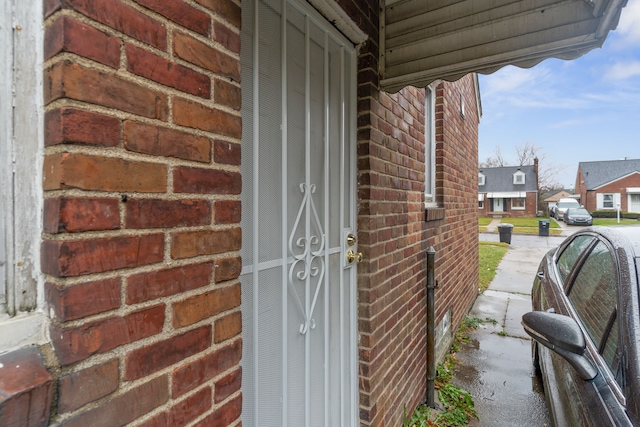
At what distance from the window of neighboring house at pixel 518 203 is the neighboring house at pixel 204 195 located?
4132 cm

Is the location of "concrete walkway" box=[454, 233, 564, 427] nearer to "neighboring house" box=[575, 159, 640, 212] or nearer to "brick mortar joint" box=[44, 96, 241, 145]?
"brick mortar joint" box=[44, 96, 241, 145]

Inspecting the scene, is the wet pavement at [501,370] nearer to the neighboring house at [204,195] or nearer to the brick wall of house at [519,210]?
the neighboring house at [204,195]

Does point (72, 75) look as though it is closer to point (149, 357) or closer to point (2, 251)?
point (2, 251)

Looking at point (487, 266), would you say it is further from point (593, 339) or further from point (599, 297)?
point (593, 339)

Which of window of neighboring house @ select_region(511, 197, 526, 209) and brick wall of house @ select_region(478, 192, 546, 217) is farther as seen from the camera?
window of neighboring house @ select_region(511, 197, 526, 209)

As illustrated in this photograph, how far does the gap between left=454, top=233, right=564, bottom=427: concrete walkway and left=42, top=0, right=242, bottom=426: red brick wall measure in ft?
9.51

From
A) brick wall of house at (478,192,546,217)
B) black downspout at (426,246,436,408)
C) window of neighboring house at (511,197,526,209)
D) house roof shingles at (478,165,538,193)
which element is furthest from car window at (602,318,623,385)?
window of neighboring house at (511,197,526,209)

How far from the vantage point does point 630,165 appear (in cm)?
3866

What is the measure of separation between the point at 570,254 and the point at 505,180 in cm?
3997

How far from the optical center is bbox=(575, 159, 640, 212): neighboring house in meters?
36.9

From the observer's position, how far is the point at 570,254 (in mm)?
3027

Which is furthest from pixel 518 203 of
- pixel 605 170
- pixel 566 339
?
pixel 566 339

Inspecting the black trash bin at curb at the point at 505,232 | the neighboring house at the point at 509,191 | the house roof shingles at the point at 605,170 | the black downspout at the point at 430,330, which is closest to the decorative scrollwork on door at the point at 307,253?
the black downspout at the point at 430,330

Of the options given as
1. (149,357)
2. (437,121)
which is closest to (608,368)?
(149,357)
